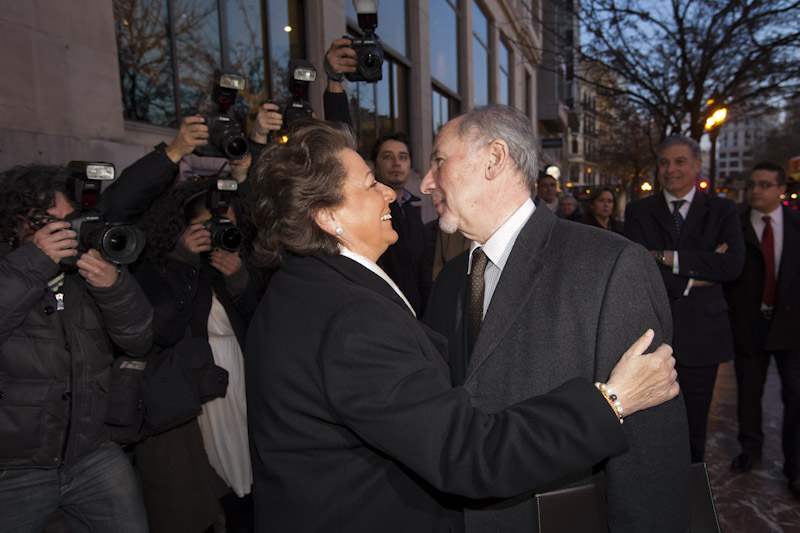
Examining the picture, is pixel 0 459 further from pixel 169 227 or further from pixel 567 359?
pixel 567 359

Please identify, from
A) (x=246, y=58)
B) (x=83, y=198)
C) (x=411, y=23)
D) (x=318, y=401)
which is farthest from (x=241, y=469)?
(x=411, y=23)

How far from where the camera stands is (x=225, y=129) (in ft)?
10.0

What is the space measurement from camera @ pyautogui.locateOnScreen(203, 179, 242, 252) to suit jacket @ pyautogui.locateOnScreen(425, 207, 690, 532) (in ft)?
5.84

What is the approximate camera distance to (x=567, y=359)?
158cm

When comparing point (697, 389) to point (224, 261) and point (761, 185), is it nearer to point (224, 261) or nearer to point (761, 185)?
point (761, 185)

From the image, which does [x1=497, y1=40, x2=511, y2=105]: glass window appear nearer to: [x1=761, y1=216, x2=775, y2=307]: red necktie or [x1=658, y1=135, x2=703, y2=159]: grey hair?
[x1=761, y1=216, x2=775, y2=307]: red necktie

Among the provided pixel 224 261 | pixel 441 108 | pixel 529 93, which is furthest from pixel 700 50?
pixel 529 93

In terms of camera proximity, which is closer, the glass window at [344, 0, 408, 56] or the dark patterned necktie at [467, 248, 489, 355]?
the dark patterned necktie at [467, 248, 489, 355]

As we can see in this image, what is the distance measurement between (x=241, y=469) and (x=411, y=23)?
10.0 m

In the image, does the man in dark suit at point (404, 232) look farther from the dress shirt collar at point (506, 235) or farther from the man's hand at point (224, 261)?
the dress shirt collar at point (506, 235)

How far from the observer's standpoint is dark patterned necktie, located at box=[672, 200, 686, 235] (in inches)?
142

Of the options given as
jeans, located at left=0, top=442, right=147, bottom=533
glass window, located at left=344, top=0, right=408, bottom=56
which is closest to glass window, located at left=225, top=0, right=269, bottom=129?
glass window, located at left=344, top=0, right=408, bottom=56

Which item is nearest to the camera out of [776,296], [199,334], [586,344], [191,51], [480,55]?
[586,344]

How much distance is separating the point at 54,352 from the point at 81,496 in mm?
670
